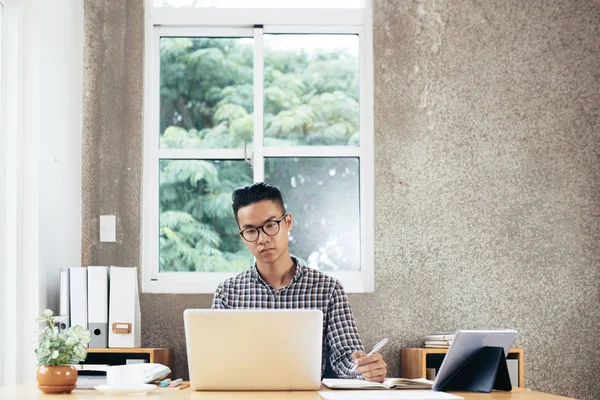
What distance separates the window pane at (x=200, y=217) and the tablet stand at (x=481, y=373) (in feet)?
6.42

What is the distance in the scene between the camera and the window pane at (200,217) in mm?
4191

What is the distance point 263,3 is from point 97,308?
176 cm

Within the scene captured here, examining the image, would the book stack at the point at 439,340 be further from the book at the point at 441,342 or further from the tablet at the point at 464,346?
the tablet at the point at 464,346

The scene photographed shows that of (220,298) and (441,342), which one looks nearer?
(220,298)

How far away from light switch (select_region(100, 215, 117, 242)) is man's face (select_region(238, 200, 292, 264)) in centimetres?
86

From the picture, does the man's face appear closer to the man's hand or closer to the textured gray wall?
the textured gray wall

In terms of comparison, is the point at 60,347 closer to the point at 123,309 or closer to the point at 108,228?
the point at 123,309

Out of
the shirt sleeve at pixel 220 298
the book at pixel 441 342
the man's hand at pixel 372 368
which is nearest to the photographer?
the man's hand at pixel 372 368

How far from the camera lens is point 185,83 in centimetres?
427

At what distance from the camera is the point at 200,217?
420 cm

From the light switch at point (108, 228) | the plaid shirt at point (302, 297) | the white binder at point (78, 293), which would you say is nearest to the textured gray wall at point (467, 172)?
the light switch at point (108, 228)

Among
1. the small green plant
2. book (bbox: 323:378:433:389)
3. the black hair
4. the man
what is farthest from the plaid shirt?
the small green plant

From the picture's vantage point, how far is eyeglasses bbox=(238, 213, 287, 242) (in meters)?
3.41

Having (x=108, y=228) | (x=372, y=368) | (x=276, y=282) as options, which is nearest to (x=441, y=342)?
(x=276, y=282)
